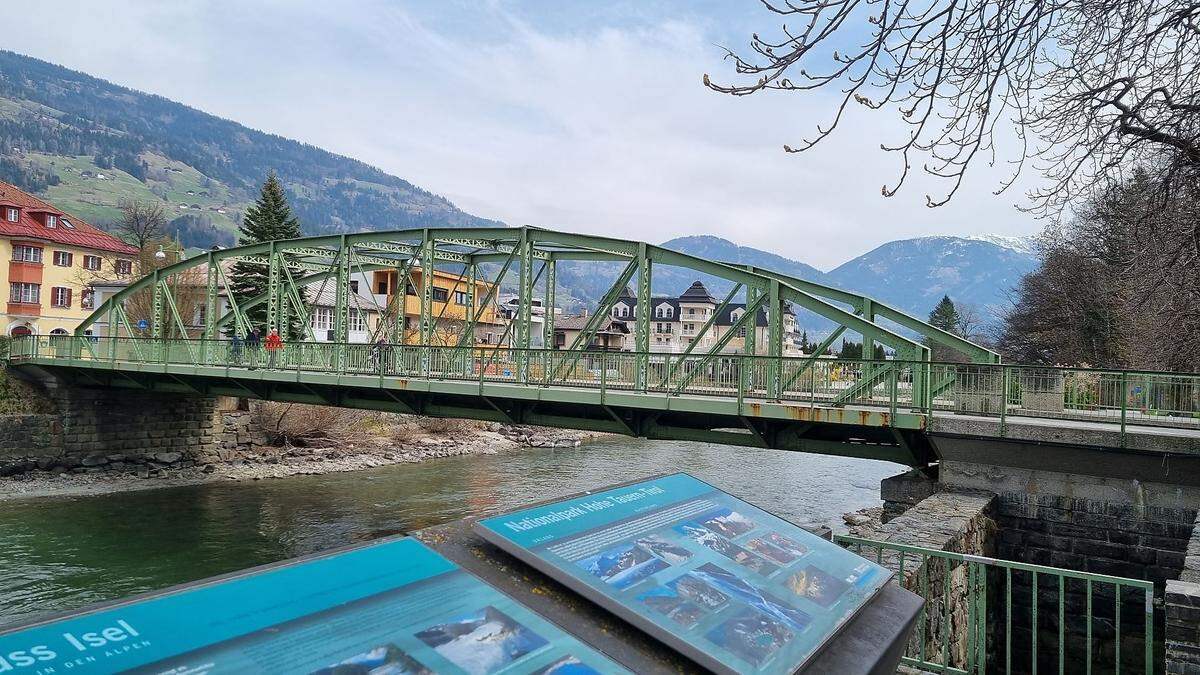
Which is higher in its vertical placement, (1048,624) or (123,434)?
(1048,624)

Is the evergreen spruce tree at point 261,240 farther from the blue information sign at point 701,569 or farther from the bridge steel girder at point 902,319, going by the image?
the blue information sign at point 701,569

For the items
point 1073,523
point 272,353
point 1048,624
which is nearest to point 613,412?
point 1073,523

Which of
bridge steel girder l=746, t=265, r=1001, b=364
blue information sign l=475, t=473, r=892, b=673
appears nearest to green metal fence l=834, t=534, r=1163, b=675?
blue information sign l=475, t=473, r=892, b=673

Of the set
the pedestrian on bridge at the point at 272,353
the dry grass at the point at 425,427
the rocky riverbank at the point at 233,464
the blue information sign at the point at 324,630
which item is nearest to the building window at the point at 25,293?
the rocky riverbank at the point at 233,464

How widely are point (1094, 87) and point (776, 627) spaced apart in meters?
6.21

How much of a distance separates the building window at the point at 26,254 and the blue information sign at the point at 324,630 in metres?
55.8

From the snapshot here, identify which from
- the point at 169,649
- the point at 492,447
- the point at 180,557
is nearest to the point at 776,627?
the point at 169,649

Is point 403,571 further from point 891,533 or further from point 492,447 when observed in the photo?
point 492,447

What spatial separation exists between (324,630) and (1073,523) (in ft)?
34.4

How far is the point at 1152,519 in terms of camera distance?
31.8 feet

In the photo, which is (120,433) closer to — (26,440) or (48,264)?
(26,440)

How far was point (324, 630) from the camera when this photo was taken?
2547mm

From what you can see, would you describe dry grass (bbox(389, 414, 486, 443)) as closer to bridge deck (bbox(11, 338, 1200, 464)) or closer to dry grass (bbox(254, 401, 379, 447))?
dry grass (bbox(254, 401, 379, 447))

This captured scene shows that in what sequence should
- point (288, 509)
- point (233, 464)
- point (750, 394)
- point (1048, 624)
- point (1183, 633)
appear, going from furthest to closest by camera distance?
1. point (233, 464)
2. point (288, 509)
3. point (750, 394)
4. point (1048, 624)
5. point (1183, 633)
